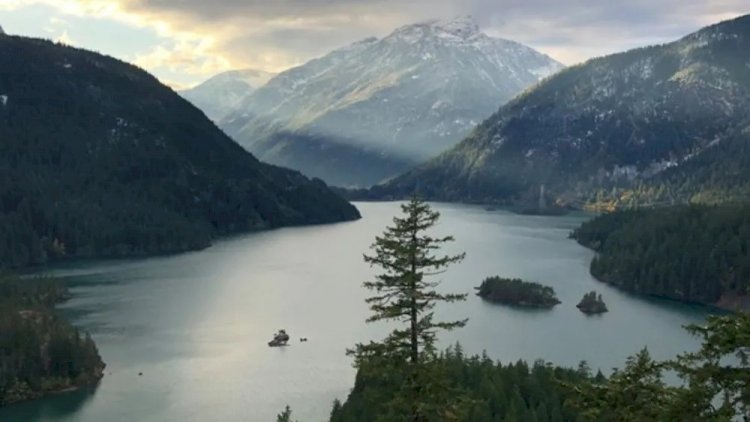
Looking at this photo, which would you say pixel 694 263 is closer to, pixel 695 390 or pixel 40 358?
pixel 40 358

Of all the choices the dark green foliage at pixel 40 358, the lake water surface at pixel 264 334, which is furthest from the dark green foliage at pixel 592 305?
the dark green foliage at pixel 40 358

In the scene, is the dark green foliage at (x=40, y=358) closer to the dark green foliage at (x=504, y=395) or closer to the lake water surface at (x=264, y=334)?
the lake water surface at (x=264, y=334)

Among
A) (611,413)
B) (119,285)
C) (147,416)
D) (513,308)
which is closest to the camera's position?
(611,413)

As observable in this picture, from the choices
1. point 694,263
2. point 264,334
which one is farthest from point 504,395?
point 694,263

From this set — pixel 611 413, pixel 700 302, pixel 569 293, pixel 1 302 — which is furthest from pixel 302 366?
pixel 700 302

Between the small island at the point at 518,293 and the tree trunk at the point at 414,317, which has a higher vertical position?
the tree trunk at the point at 414,317

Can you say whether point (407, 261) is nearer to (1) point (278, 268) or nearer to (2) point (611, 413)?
(2) point (611, 413)
